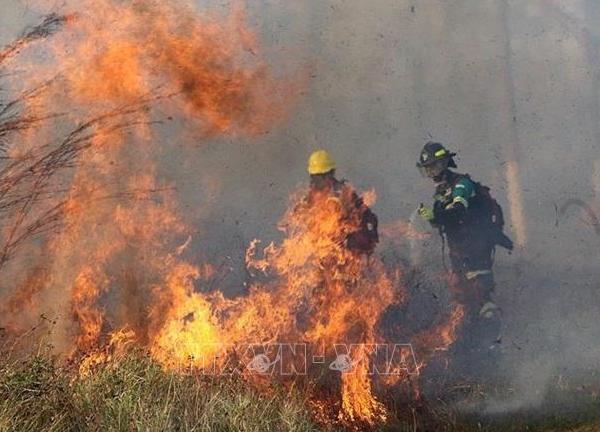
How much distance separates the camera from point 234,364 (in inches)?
319

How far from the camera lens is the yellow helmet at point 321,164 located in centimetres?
858

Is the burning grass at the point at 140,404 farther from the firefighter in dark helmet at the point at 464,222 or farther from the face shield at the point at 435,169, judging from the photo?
the face shield at the point at 435,169

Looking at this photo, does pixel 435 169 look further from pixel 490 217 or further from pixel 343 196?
pixel 343 196

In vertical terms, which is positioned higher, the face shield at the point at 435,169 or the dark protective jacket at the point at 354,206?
the face shield at the point at 435,169

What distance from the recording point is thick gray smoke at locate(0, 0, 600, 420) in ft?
27.7

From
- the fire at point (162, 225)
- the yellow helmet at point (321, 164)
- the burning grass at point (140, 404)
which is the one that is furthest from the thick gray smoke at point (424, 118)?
the burning grass at point (140, 404)

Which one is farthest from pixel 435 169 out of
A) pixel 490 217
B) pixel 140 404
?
pixel 140 404

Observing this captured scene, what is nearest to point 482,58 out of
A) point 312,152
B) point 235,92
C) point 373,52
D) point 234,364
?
point 373,52

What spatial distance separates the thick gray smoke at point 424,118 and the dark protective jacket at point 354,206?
5.0 inches

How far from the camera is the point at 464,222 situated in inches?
333

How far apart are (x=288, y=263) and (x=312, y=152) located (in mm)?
1273

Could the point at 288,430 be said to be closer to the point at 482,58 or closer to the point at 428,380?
the point at 428,380

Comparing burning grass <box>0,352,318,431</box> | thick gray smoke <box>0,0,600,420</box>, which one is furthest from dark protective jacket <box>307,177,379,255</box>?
burning grass <box>0,352,318,431</box>

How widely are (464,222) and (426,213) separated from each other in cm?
42
